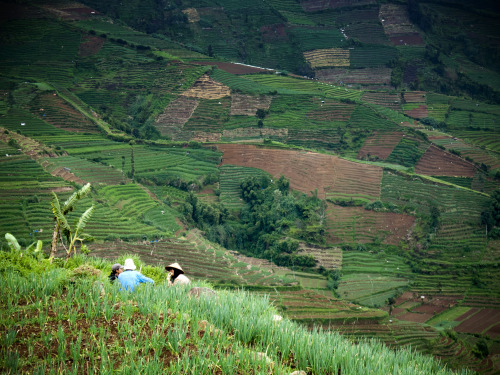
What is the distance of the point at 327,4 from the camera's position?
2928 inches

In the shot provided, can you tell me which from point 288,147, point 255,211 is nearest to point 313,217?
point 255,211

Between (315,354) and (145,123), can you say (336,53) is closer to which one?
(145,123)

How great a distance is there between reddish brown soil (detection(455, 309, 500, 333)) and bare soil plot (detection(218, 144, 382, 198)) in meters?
13.2

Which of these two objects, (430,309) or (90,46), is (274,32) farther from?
(430,309)

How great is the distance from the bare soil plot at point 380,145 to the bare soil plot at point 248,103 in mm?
10289

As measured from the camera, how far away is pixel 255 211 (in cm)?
4056

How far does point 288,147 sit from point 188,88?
14153mm

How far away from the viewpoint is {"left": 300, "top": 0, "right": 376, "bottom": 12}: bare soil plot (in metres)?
73.4

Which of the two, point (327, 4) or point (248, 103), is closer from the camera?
point (248, 103)

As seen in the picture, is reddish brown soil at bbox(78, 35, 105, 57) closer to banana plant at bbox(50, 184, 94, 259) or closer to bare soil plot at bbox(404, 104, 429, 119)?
bare soil plot at bbox(404, 104, 429, 119)

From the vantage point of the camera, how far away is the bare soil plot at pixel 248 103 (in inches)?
2057

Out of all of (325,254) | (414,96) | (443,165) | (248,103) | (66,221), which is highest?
(66,221)

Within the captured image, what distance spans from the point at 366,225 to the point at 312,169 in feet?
25.8

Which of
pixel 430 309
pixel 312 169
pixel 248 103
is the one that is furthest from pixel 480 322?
pixel 248 103
